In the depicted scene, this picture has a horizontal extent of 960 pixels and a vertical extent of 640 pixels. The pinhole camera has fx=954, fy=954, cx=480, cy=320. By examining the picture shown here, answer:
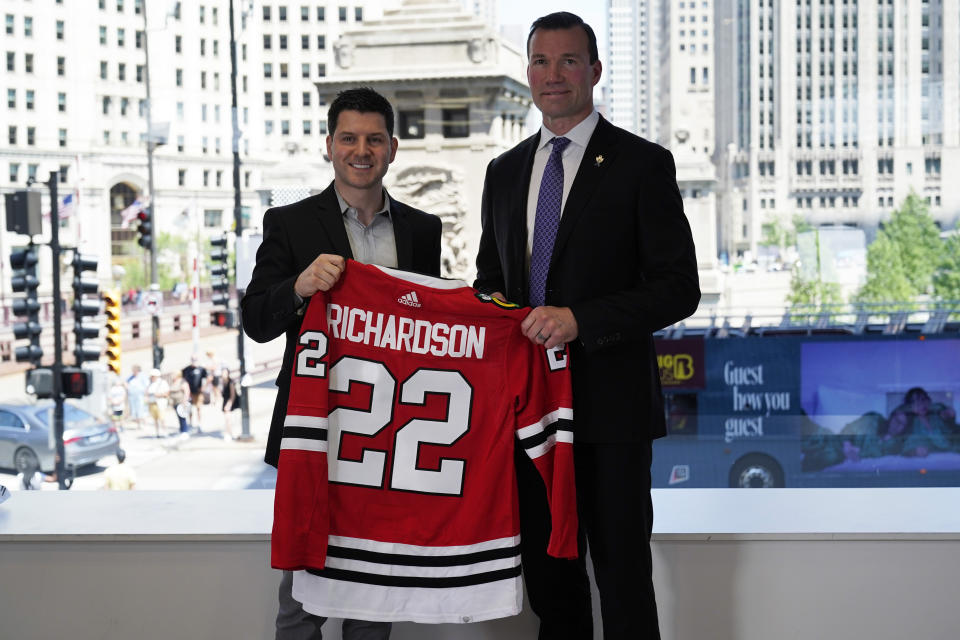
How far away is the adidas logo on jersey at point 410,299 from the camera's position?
151 centimetres

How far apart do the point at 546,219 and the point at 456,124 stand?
16.0 meters

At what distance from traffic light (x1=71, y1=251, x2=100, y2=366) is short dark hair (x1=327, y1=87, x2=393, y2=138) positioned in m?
6.33

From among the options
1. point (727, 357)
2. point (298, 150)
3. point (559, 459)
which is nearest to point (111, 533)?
point (559, 459)

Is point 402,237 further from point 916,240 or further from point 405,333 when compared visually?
point 916,240

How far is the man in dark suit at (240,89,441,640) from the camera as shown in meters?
1.48

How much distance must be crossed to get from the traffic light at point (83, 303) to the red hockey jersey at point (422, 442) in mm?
6340

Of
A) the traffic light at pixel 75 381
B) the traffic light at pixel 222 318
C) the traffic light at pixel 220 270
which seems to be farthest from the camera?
the traffic light at pixel 222 318

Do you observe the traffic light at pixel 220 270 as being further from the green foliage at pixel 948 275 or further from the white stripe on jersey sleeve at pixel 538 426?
the green foliage at pixel 948 275

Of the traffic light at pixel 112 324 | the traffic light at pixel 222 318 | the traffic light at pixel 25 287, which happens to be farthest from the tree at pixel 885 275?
the traffic light at pixel 25 287

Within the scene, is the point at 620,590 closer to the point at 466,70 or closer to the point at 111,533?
the point at 111,533

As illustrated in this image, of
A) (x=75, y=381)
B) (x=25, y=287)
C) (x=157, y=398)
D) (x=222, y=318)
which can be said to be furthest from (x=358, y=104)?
(x=157, y=398)

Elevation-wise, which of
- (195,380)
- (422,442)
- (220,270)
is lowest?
(195,380)

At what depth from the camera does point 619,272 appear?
1430mm

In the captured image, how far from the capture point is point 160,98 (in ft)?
58.1
